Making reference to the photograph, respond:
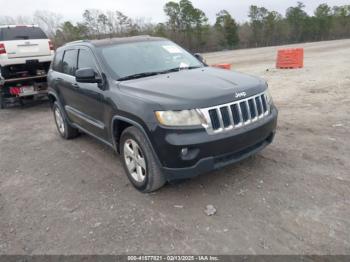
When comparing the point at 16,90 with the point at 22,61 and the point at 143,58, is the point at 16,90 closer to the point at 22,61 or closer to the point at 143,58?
the point at 22,61

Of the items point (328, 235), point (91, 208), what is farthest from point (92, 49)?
point (328, 235)

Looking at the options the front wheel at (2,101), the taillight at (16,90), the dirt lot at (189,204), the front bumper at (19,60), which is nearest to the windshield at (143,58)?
the dirt lot at (189,204)

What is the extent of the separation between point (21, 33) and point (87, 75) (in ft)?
23.1

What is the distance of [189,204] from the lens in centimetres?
354

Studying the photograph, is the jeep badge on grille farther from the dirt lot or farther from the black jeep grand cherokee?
the dirt lot

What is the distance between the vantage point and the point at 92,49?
452cm

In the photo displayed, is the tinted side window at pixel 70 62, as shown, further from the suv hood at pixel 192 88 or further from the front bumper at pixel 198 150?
the front bumper at pixel 198 150

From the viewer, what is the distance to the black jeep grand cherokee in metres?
3.21

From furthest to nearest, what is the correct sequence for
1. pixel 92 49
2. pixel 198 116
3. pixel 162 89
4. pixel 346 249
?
pixel 92 49, pixel 162 89, pixel 198 116, pixel 346 249

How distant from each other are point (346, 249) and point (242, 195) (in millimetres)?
1203

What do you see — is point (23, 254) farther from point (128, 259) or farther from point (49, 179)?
point (49, 179)

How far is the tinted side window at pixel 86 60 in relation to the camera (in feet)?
14.6

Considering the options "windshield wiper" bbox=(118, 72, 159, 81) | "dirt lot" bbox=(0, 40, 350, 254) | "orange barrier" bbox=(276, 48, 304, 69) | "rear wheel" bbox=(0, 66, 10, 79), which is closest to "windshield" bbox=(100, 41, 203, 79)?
"windshield wiper" bbox=(118, 72, 159, 81)

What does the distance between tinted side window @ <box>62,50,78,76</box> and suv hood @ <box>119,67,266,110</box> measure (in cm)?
171
